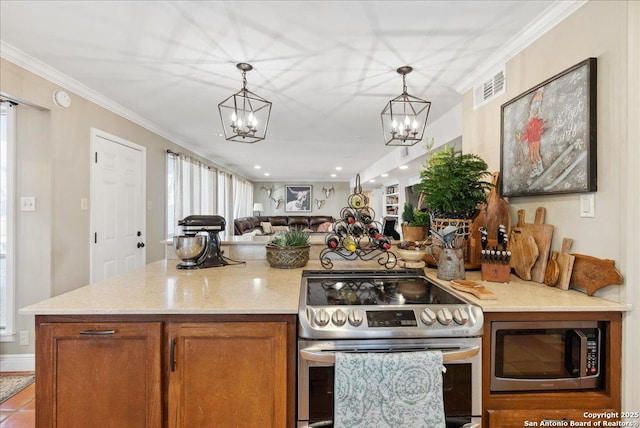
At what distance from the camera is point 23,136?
238 cm

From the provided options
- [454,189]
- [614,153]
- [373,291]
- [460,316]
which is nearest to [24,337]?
[373,291]

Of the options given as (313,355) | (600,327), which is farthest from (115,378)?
(600,327)

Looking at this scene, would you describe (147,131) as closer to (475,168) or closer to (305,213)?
(475,168)

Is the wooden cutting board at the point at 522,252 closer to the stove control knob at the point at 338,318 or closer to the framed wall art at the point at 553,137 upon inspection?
the framed wall art at the point at 553,137

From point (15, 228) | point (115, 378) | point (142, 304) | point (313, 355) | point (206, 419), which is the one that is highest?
point (15, 228)

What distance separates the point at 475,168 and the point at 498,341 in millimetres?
935

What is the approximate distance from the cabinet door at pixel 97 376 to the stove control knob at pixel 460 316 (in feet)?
3.73

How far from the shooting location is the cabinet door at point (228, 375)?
116cm

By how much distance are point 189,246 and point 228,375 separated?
896 millimetres

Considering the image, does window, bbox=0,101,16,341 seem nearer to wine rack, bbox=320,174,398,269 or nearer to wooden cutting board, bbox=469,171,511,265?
wine rack, bbox=320,174,398,269

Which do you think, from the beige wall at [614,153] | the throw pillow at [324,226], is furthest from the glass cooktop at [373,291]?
the throw pillow at [324,226]

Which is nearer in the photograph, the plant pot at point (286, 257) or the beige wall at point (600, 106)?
the beige wall at point (600, 106)

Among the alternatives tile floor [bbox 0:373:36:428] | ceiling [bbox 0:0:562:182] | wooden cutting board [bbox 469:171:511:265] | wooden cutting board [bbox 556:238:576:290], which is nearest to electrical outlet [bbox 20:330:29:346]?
tile floor [bbox 0:373:36:428]

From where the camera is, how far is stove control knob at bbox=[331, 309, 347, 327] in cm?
114
